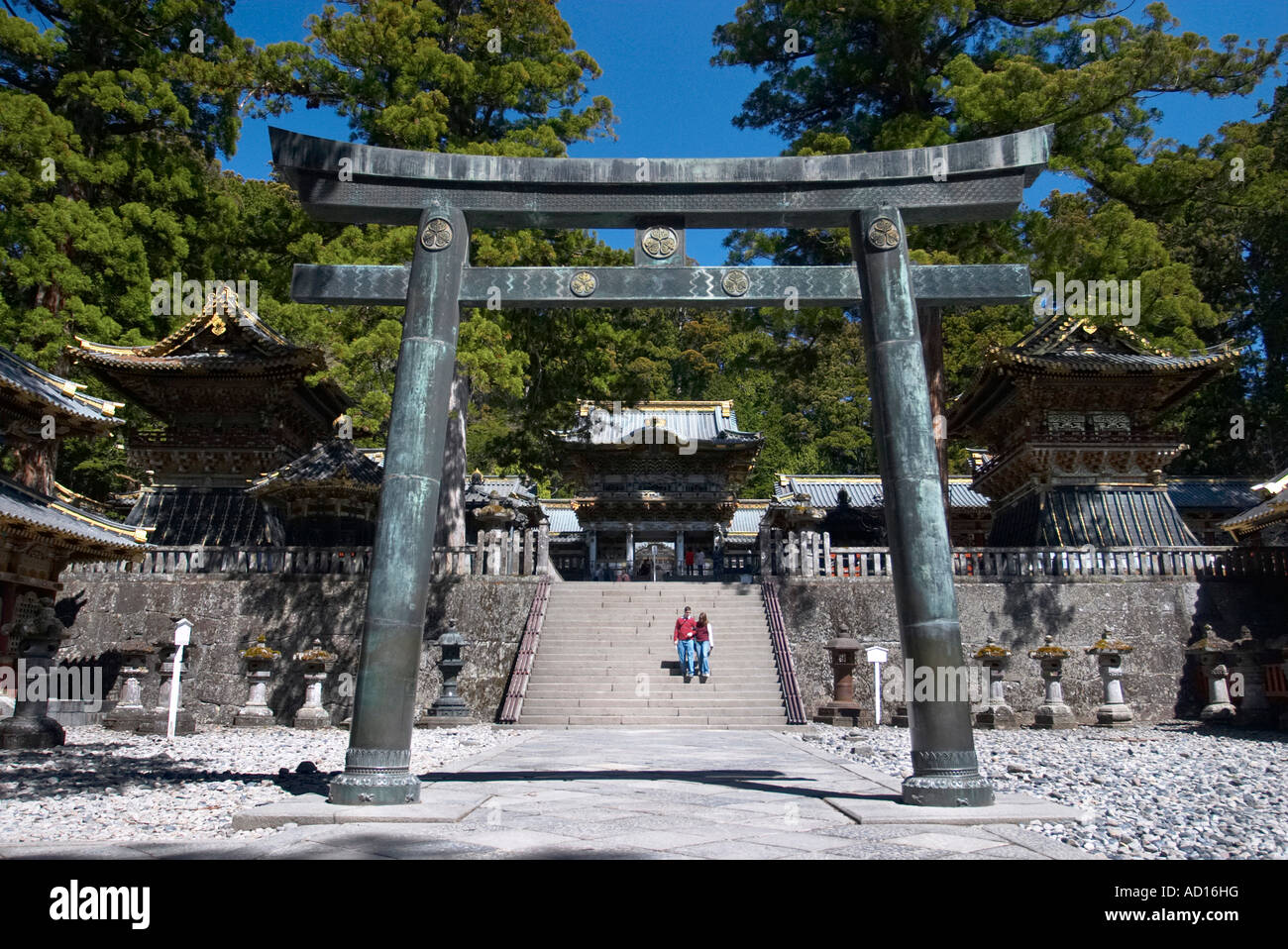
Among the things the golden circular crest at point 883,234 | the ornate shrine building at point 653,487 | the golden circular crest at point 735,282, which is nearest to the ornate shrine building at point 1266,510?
the golden circular crest at point 883,234

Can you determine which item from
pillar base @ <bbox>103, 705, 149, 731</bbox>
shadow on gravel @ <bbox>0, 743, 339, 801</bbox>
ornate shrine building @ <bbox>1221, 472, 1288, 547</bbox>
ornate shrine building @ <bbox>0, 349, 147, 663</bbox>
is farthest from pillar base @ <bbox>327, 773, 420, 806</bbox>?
ornate shrine building @ <bbox>1221, 472, 1288, 547</bbox>

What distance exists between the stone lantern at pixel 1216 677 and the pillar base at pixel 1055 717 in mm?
2091

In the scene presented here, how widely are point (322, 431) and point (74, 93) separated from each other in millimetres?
8910

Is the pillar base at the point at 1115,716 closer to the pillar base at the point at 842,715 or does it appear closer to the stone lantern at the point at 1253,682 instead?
the stone lantern at the point at 1253,682

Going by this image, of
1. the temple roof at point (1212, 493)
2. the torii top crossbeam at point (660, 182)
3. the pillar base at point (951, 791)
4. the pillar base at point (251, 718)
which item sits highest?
the temple roof at point (1212, 493)

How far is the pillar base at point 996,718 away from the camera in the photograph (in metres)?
14.0

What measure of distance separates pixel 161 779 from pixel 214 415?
14.8m

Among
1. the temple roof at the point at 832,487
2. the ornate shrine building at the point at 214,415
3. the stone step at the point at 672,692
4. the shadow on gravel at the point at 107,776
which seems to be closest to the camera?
the shadow on gravel at the point at 107,776

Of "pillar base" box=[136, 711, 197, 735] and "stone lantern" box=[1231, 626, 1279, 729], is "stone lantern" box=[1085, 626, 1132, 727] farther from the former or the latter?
"pillar base" box=[136, 711, 197, 735]

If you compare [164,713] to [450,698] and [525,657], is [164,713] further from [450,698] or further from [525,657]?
[525,657]

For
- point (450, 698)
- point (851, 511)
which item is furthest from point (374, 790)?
point (851, 511)

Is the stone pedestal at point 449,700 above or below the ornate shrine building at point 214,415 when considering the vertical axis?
below

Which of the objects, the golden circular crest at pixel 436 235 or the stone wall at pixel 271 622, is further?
the stone wall at pixel 271 622

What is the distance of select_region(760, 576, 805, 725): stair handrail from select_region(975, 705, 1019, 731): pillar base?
2.74 m
